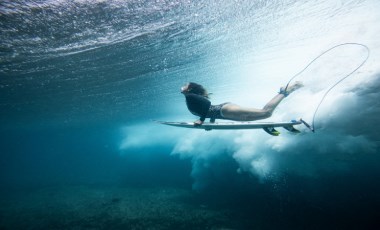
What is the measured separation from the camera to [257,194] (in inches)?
712

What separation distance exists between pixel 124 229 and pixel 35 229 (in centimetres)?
644

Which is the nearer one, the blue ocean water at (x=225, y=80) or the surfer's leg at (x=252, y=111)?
the surfer's leg at (x=252, y=111)

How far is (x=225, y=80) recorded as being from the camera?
21.0 metres

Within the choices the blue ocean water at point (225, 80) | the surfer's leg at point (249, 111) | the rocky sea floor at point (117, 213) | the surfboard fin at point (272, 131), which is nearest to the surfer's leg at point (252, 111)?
the surfer's leg at point (249, 111)

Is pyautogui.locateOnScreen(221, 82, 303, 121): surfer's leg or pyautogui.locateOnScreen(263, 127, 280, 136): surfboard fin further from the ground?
pyautogui.locateOnScreen(221, 82, 303, 121): surfer's leg

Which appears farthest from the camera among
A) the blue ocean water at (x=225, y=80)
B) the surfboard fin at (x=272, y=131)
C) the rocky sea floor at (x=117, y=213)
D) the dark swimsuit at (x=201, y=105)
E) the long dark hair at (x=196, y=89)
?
the rocky sea floor at (x=117, y=213)

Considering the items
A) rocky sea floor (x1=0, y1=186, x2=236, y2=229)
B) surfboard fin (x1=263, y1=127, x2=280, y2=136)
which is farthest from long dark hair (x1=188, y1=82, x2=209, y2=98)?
rocky sea floor (x1=0, y1=186, x2=236, y2=229)

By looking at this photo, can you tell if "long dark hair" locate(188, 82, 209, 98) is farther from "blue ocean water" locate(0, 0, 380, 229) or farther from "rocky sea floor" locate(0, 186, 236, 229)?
"rocky sea floor" locate(0, 186, 236, 229)

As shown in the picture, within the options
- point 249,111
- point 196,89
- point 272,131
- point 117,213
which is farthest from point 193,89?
point 117,213

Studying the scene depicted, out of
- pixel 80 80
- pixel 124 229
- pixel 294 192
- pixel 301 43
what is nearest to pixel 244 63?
pixel 301 43

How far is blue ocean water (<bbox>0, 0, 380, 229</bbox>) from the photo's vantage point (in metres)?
8.71

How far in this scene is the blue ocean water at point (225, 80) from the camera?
8.71m

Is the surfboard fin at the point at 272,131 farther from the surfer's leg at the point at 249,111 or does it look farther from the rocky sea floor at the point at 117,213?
the rocky sea floor at the point at 117,213

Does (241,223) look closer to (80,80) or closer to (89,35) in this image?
(89,35)
